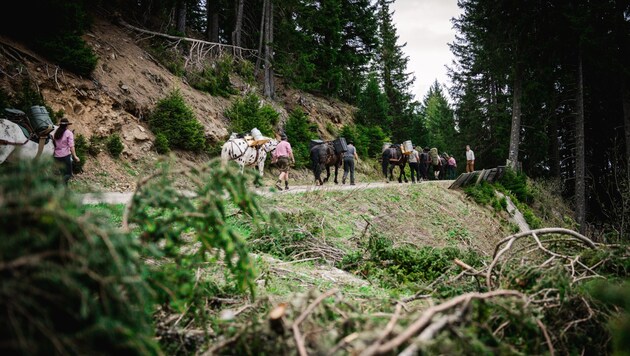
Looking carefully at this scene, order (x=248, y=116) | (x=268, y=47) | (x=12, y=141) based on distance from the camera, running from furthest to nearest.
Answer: (x=268, y=47) → (x=248, y=116) → (x=12, y=141)

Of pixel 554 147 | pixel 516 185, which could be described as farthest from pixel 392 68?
pixel 516 185

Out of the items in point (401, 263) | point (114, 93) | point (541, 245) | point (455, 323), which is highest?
point (114, 93)

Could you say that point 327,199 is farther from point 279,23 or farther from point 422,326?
point 279,23

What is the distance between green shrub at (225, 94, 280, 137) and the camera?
60.6ft

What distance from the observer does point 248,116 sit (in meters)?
19.1

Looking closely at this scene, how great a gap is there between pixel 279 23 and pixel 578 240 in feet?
82.1

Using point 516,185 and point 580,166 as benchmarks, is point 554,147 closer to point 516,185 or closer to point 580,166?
point 516,185

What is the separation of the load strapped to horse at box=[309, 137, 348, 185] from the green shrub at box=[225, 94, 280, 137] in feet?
12.7

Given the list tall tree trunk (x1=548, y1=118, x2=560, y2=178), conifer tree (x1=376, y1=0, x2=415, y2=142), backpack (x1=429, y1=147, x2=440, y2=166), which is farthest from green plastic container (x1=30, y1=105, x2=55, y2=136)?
conifer tree (x1=376, y1=0, x2=415, y2=142)

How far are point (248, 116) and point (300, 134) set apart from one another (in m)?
4.38

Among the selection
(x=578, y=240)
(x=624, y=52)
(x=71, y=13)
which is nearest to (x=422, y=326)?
(x=578, y=240)

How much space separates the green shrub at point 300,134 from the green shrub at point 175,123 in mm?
7001

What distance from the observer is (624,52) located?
58.1 feet

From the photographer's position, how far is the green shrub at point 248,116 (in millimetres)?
18478
